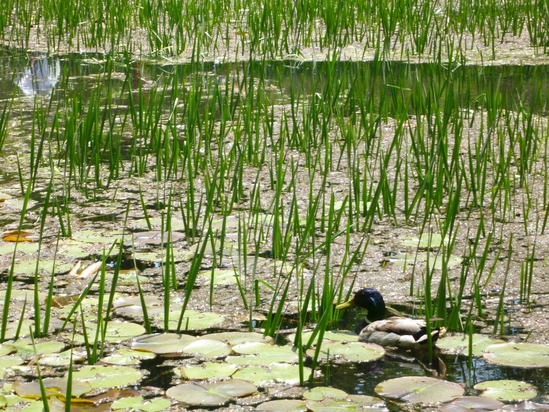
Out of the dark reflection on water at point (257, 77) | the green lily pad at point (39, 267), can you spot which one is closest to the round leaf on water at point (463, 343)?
the green lily pad at point (39, 267)

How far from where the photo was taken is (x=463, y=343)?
198cm

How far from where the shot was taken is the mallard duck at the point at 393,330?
6.38ft

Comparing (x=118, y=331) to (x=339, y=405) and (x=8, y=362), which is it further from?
(x=339, y=405)

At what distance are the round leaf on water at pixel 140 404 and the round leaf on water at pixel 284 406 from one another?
7.6 inches

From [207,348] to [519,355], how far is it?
722 millimetres

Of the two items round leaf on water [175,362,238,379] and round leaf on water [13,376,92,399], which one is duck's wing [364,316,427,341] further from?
round leaf on water [13,376,92,399]

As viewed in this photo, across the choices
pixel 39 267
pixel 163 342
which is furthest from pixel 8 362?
pixel 39 267

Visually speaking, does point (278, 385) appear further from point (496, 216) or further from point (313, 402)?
point (496, 216)

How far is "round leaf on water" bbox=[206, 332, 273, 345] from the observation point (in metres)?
2.01

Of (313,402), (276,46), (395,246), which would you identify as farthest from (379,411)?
(276,46)

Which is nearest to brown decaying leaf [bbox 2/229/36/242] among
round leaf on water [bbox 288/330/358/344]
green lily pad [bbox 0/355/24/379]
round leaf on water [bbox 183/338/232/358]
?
green lily pad [bbox 0/355/24/379]

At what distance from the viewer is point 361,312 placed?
2.27m

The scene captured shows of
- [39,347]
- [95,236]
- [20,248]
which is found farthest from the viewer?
[95,236]

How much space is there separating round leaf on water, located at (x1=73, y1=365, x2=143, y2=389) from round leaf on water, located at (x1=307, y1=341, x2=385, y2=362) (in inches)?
16.4
